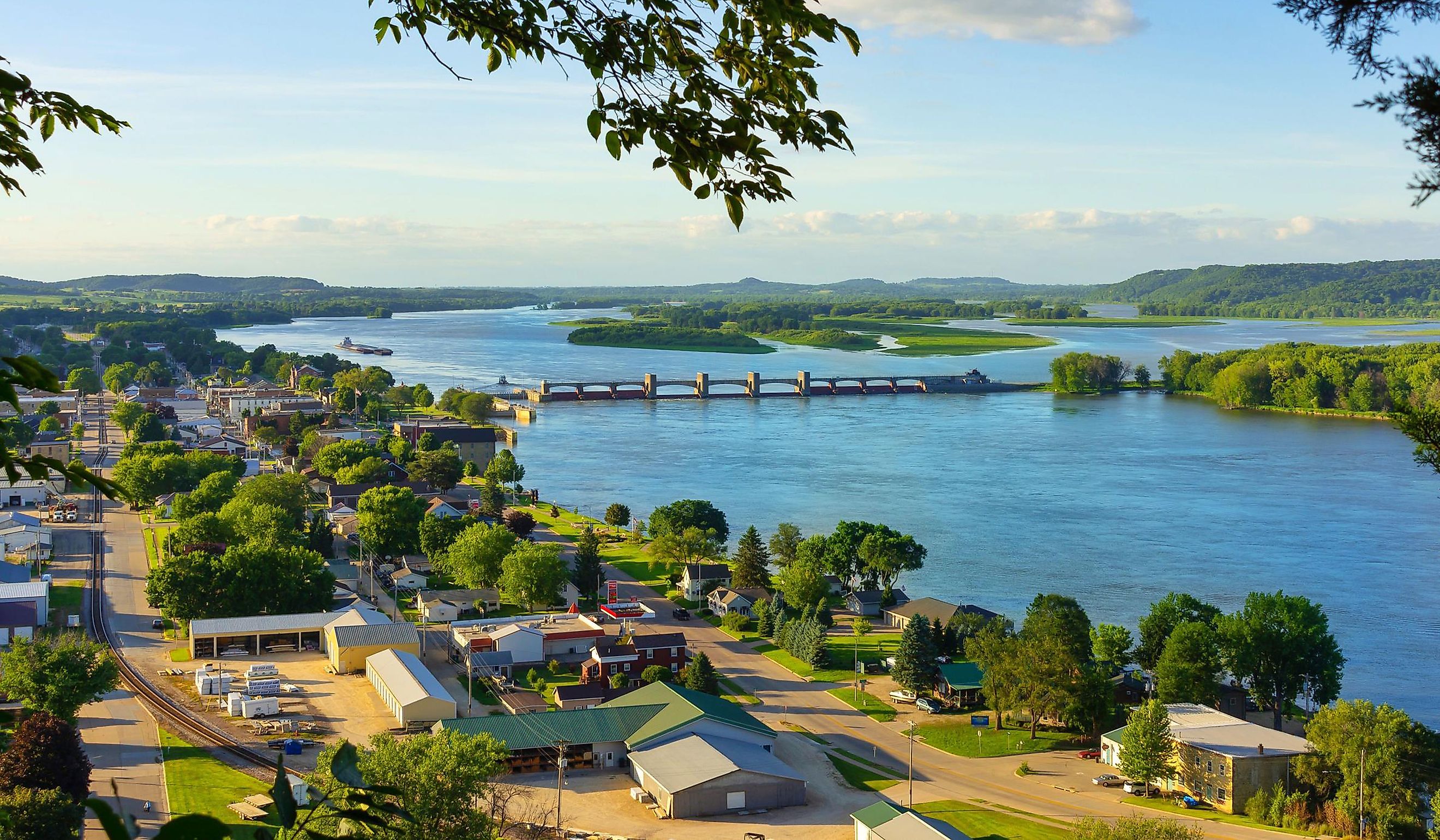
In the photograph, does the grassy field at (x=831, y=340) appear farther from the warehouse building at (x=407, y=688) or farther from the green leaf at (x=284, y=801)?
the green leaf at (x=284, y=801)

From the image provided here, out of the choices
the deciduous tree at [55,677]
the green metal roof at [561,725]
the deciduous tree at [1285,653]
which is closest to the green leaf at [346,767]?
the green metal roof at [561,725]

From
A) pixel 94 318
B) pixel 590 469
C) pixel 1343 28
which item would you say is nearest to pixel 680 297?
pixel 94 318

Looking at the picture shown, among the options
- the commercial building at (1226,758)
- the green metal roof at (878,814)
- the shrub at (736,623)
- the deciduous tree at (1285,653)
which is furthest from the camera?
the shrub at (736,623)

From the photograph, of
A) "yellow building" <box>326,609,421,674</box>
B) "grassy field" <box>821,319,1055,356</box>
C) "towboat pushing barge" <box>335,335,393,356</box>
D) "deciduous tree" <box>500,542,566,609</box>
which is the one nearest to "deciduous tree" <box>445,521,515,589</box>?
"deciduous tree" <box>500,542,566,609</box>

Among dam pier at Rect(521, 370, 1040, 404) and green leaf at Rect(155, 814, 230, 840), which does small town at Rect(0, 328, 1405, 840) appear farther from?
dam pier at Rect(521, 370, 1040, 404)

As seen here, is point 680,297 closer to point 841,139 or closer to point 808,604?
point 808,604

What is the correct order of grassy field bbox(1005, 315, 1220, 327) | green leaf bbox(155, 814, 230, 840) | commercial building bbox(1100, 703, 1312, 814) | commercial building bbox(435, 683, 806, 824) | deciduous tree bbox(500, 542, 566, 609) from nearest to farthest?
green leaf bbox(155, 814, 230, 840), commercial building bbox(435, 683, 806, 824), commercial building bbox(1100, 703, 1312, 814), deciduous tree bbox(500, 542, 566, 609), grassy field bbox(1005, 315, 1220, 327)
